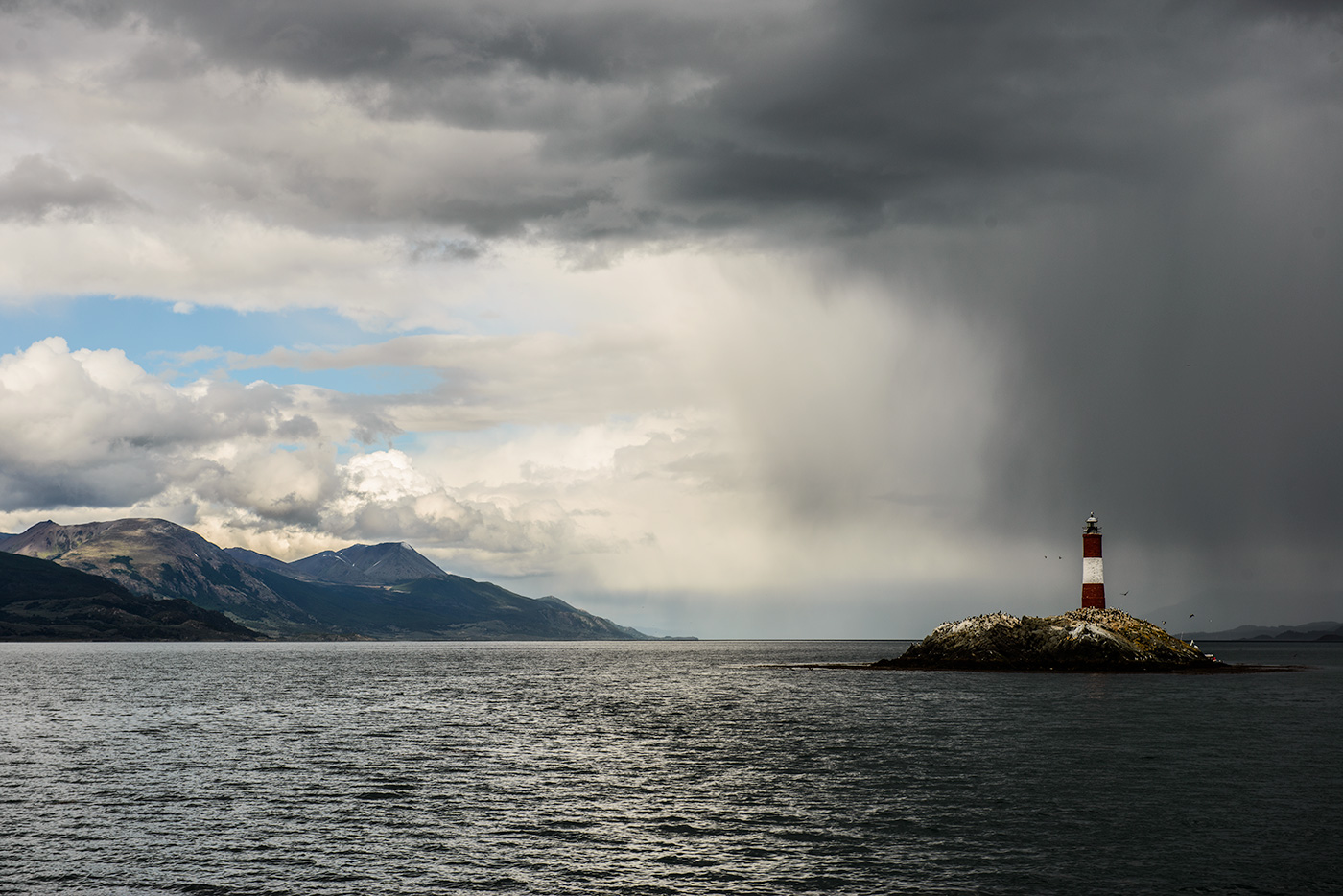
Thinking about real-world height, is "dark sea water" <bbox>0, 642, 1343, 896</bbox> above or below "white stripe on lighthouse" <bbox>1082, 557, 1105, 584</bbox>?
below

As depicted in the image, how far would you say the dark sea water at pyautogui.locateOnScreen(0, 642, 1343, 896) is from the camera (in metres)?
30.3

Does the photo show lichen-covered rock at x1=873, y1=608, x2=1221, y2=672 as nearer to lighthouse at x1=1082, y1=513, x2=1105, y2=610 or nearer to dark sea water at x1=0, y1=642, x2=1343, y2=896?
lighthouse at x1=1082, y1=513, x2=1105, y2=610

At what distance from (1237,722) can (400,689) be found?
9361 centimetres

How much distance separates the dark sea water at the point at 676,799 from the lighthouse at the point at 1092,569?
53.8m

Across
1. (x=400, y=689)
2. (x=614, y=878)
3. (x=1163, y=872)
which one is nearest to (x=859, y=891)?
(x=614, y=878)

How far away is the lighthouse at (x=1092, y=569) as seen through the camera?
143875 millimetres

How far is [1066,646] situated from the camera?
14012 centimetres

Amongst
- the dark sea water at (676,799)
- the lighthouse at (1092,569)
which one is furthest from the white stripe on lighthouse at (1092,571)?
the dark sea water at (676,799)

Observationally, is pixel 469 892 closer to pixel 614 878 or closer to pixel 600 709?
pixel 614 878

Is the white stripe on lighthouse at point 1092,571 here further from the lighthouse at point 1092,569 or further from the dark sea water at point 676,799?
the dark sea water at point 676,799

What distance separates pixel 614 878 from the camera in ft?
97.1

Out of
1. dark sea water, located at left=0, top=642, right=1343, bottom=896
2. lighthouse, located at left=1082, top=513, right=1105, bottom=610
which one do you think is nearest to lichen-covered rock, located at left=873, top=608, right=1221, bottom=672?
lighthouse, located at left=1082, top=513, right=1105, bottom=610

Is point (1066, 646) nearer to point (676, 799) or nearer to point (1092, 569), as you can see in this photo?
point (1092, 569)

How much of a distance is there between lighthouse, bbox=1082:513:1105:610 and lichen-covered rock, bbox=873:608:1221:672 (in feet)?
5.36
